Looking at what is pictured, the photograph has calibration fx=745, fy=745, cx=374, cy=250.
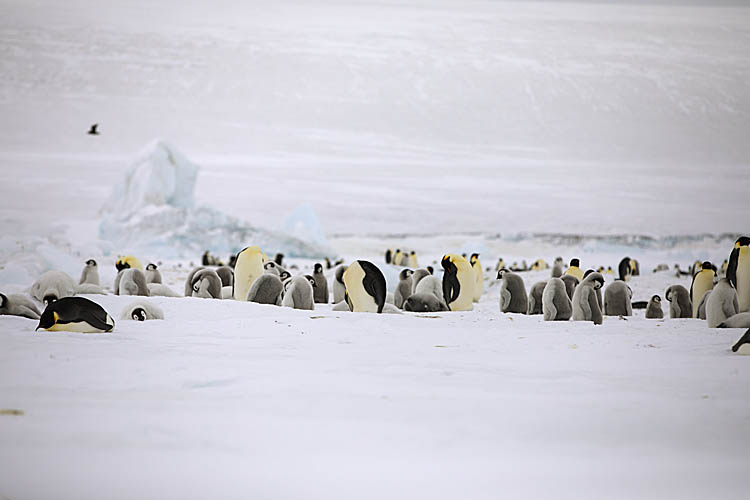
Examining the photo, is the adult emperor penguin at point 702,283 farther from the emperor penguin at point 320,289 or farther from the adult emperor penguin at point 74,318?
the adult emperor penguin at point 74,318

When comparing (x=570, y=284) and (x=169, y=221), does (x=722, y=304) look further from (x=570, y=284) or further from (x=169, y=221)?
(x=169, y=221)

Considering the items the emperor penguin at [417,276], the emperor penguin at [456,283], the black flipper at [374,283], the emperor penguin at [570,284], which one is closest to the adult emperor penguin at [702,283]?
the emperor penguin at [570,284]

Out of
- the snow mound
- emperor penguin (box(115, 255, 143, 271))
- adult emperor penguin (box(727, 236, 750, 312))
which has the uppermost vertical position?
the snow mound

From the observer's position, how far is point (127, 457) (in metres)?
1.41

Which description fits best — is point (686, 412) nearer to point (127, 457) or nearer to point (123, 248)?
point (127, 457)

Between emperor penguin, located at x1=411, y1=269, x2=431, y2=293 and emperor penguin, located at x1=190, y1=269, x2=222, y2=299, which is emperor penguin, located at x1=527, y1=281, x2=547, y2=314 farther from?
emperor penguin, located at x1=190, y1=269, x2=222, y2=299

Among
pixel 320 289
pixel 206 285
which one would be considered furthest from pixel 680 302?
pixel 206 285

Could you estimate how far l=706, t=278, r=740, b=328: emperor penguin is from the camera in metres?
3.70

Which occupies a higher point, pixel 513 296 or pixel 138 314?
pixel 513 296

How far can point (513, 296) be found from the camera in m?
5.33

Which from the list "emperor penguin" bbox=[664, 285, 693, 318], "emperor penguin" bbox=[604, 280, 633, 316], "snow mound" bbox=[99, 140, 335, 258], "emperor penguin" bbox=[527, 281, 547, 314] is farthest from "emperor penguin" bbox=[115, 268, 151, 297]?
"snow mound" bbox=[99, 140, 335, 258]

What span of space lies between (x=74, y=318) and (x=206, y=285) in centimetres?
243

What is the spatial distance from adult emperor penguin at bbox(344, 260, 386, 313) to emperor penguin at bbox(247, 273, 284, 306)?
0.53 m

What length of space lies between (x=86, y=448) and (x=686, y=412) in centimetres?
130
